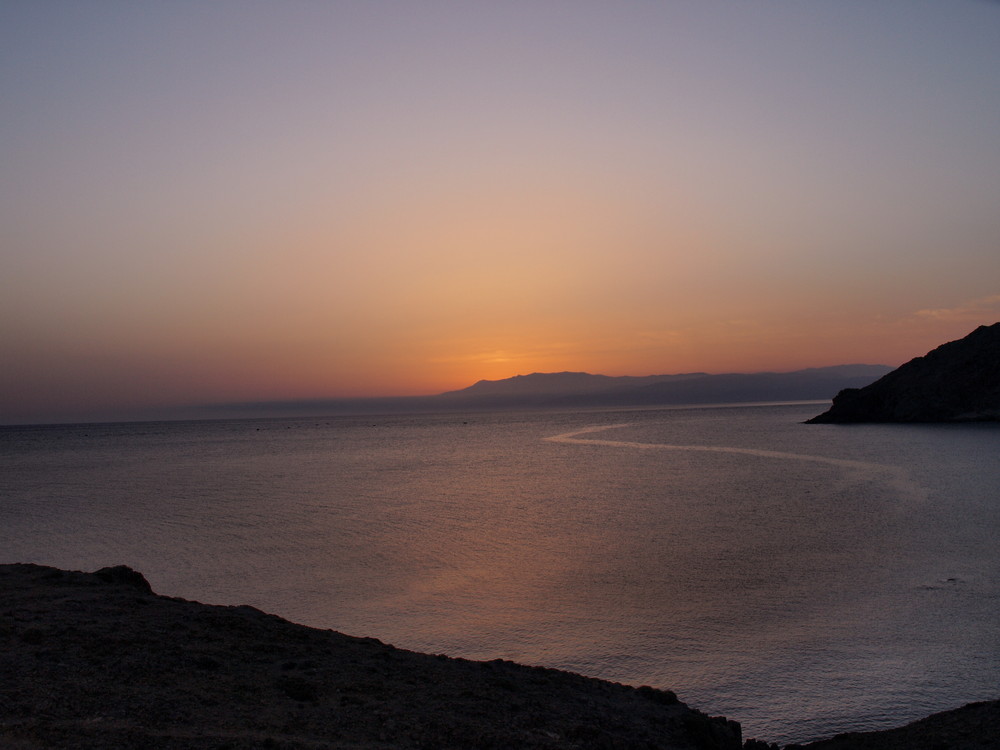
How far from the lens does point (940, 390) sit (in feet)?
249

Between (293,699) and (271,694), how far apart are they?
197 mm

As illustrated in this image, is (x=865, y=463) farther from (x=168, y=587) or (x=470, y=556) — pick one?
(x=168, y=587)

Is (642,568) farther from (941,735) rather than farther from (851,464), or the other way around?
(851,464)

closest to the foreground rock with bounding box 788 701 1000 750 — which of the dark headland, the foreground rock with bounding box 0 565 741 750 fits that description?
the dark headland

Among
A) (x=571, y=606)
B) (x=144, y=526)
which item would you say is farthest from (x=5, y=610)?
(x=144, y=526)

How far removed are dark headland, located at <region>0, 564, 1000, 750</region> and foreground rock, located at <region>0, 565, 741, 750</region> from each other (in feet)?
0.05

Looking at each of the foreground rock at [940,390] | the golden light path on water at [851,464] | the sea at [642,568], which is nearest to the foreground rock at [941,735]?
the sea at [642,568]

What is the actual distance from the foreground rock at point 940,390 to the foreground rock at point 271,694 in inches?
3125

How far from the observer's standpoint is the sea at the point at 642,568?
286 inches

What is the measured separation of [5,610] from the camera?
6.80m

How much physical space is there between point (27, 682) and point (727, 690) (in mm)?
6048

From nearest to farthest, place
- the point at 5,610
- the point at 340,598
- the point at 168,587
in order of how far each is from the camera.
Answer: the point at 5,610 → the point at 340,598 → the point at 168,587

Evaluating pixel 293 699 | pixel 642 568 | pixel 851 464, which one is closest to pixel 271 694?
pixel 293 699

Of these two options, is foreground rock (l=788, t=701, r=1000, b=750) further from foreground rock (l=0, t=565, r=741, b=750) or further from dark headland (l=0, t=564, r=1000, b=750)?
foreground rock (l=0, t=565, r=741, b=750)
